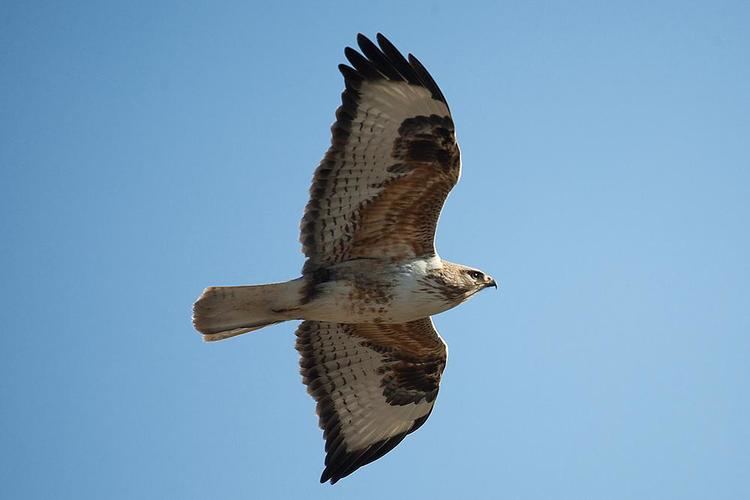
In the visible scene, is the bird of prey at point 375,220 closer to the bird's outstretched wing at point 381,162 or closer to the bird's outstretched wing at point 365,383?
the bird's outstretched wing at point 381,162

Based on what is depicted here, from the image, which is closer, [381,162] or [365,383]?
[381,162]

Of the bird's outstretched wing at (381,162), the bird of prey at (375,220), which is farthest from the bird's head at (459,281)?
the bird's outstretched wing at (381,162)

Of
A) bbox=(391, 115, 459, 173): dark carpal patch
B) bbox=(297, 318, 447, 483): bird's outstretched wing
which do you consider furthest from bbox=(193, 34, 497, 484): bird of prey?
bbox=(297, 318, 447, 483): bird's outstretched wing

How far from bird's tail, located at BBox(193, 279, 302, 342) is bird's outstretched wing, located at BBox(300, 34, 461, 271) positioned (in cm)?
36

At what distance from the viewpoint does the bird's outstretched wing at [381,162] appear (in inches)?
340

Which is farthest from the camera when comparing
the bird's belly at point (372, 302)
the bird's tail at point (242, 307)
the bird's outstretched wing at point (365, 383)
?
the bird's outstretched wing at point (365, 383)

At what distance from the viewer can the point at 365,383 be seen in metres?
10.1

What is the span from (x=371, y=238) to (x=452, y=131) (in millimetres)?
1160

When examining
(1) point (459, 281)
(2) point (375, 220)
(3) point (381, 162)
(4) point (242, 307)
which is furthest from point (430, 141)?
(4) point (242, 307)

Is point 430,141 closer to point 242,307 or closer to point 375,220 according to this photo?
point 375,220

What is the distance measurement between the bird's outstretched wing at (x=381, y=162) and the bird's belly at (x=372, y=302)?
11.5 inches

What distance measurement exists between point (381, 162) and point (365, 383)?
240 centimetres

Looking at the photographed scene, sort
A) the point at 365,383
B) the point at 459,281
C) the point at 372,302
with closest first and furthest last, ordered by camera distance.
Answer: the point at 372,302, the point at 459,281, the point at 365,383

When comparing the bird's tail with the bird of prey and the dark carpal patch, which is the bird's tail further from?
the dark carpal patch
